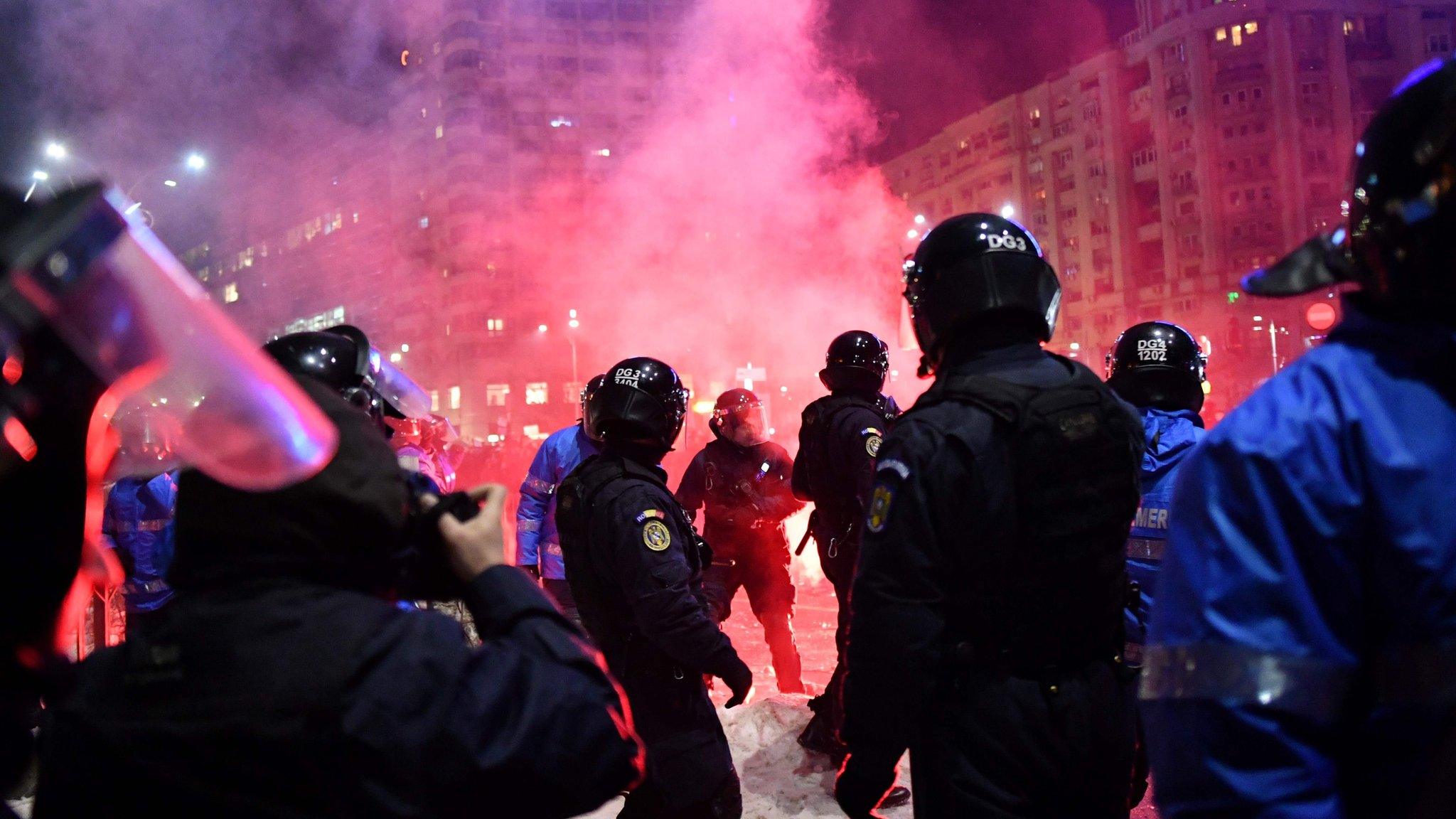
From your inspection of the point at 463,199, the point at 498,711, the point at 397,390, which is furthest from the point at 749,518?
the point at 463,199

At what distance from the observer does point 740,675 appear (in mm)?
3367

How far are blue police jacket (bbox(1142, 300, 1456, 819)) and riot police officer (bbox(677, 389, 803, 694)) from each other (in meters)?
5.71

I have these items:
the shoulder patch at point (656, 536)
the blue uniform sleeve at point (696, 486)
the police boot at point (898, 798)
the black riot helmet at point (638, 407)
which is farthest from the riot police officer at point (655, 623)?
the blue uniform sleeve at point (696, 486)

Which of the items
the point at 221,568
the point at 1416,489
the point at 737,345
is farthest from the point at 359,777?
the point at 737,345

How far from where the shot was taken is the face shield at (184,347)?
1305mm

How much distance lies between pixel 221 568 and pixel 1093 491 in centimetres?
198

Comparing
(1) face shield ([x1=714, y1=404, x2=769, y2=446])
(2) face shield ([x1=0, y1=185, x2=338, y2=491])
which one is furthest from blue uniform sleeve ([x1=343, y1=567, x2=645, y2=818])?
(1) face shield ([x1=714, y1=404, x2=769, y2=446])

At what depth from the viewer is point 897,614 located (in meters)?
2.24

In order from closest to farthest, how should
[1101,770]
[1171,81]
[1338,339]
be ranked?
[1338,339] < [1101,770] < [1171,81]

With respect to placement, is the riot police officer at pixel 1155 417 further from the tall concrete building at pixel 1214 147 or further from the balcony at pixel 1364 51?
the balcony at pixel 1364 51

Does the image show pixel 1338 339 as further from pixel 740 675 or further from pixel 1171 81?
pixel 1171 81

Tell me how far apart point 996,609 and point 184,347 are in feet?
6.14

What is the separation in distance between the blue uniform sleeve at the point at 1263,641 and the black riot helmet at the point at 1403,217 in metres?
0.28

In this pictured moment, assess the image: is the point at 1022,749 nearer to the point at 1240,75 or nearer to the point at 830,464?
the point at 830,464
